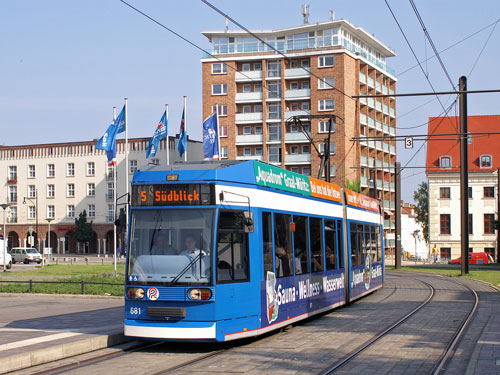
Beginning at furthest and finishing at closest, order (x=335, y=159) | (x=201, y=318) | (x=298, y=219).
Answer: (x=335, y=159) → (x=298, y=219) → (x=201, y=318)

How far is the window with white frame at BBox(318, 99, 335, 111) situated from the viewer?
79387 mm

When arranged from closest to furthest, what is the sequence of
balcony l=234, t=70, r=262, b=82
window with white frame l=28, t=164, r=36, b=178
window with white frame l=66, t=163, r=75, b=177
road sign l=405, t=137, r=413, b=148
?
road sign l=405, t=137, r=413, b=148 < balcony l=234, t=70, r=262, b=82 < window with white frame l=66, t=163, r=75, b=177 < window with white frame l=28, t=164, r=36, b=178

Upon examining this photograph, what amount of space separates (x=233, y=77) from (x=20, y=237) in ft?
120

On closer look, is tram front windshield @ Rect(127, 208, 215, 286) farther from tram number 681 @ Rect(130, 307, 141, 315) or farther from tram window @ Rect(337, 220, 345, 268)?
tram window @ Rect(337, 220, 345, 268)

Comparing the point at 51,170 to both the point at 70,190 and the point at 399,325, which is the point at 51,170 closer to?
the point at 70,190

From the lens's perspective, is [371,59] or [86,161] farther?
[86,161]

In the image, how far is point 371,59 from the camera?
283 feet

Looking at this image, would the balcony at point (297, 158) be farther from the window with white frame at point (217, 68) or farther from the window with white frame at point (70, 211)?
the window with white frame at point (70, 211)

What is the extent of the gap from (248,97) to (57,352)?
235 feet

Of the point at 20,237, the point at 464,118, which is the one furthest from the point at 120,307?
the point at 20,237

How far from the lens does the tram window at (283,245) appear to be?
13609 mm

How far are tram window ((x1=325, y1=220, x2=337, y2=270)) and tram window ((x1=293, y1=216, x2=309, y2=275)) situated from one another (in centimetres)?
174

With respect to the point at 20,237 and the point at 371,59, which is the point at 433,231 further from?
the point at 20,237

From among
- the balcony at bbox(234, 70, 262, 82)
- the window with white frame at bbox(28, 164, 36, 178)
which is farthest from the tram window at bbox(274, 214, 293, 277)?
the window with white frame at bbox(28, 164, 36, 178)
